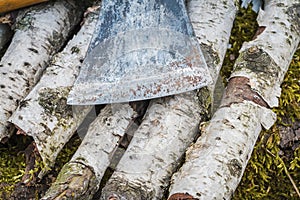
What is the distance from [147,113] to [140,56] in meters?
0.21

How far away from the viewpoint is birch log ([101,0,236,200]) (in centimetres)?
184

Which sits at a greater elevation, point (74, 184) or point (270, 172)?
point (74, 184)

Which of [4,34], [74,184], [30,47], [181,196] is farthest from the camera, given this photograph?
[4,34]

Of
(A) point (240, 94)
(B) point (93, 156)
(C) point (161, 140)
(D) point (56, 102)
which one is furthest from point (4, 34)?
(A) point (240, 94)

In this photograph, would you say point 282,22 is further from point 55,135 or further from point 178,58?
point 55,135

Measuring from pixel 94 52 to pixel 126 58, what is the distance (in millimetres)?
140

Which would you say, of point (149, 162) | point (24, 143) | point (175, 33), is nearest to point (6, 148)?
point (24, 143)

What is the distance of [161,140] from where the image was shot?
6.46 ft

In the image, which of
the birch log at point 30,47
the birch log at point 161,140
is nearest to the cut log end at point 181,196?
the birch log at point 161,140

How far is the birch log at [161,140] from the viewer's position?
1.84 metres

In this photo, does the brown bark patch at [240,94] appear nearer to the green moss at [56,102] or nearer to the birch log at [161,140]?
the birch log at [161,140]

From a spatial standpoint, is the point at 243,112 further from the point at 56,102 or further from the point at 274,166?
the point at 56,102

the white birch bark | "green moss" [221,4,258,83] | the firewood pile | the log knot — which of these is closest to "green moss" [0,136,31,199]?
the firewood pile

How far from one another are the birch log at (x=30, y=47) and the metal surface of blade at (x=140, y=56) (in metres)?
0.27
